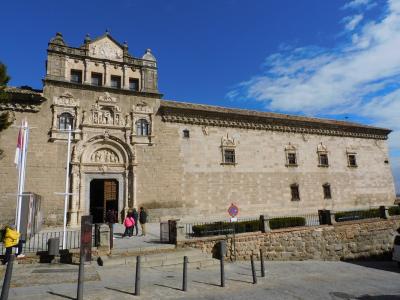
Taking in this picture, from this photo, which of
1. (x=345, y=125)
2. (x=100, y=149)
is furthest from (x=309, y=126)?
(x=100, y=149)

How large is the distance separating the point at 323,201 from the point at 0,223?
2476cm

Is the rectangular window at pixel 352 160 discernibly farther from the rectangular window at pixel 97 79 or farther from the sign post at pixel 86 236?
the sign post at pixel 86 236

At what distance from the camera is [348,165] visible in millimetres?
29172

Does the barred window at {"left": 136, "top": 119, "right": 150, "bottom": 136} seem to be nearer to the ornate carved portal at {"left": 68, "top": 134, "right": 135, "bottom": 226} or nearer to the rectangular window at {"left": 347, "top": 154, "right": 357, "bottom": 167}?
the ornate carved portal at {"left": 68, "top": 134, "right": 135, "bottom": 226}

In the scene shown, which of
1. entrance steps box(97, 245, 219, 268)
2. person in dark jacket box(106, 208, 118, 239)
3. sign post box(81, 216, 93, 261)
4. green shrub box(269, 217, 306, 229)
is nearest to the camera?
sign post box(81, 216, 93, 261)

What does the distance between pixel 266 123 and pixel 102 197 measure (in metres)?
14.9

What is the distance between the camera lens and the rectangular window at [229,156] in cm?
2388

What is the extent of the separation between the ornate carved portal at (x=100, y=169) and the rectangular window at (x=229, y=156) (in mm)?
7501

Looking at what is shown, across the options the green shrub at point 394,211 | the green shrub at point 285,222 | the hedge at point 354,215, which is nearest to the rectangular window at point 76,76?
the green shrub at point 285,222

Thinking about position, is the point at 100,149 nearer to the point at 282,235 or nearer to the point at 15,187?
the point at 15,187

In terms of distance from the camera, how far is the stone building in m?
18.6

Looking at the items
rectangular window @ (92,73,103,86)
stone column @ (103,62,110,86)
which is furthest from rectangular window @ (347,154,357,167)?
rectangular window @ (92,73,103,86)

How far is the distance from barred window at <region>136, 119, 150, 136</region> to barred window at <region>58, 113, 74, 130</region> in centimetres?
438

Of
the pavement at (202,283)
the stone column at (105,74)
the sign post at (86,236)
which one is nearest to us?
the pavement at (202,283)
